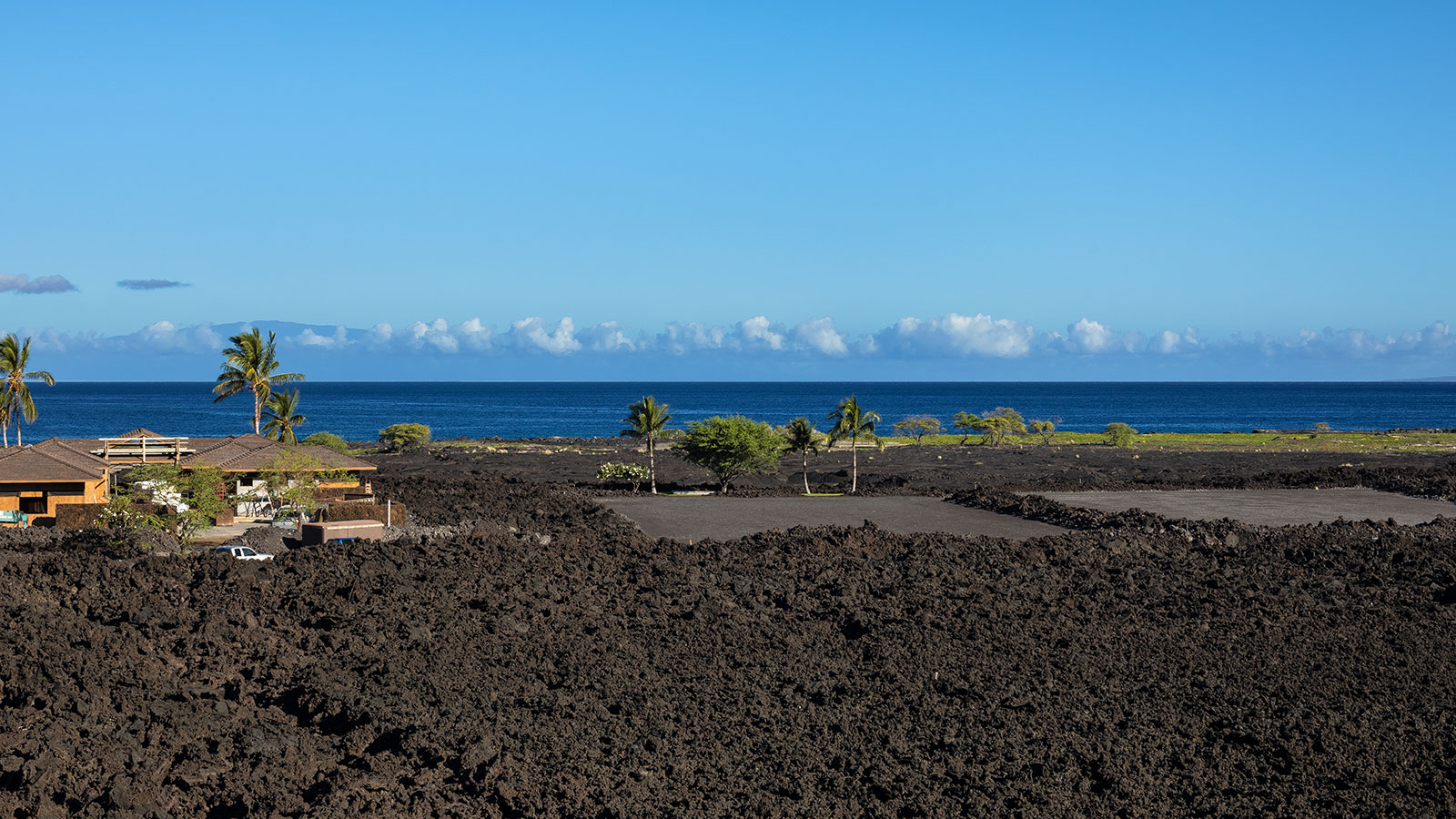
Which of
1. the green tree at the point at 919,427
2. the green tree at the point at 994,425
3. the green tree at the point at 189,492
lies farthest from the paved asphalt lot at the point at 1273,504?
the green tree at the point at 919,427

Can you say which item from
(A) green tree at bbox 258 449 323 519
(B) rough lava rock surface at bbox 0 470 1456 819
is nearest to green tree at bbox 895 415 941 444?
(A) green tree at bbox 258 449 323 519

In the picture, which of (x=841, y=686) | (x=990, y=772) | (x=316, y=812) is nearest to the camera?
(x=316, y=812)

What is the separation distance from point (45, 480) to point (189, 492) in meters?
5.15

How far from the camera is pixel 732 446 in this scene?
161 feet

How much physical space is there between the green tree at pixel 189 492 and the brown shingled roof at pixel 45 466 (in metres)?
1.37

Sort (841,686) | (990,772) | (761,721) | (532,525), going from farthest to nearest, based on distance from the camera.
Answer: (532,525), (841,686), (761,721), (990,772)

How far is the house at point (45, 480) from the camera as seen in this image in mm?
34781

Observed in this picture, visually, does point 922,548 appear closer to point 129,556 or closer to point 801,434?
point 129,556

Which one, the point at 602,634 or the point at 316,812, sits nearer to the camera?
the point at 316,812

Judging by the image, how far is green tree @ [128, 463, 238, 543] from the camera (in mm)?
31078

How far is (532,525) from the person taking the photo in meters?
34.7

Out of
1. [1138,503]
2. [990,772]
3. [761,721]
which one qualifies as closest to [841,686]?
[761,721]

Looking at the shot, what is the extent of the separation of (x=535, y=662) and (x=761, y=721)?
14.5ft

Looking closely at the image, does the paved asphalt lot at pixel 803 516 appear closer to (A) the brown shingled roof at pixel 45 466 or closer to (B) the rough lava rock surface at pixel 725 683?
(B) the rough lava rock surface at pixel 725 683
